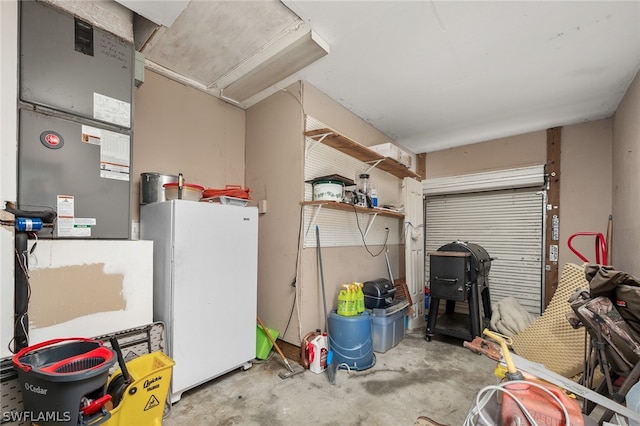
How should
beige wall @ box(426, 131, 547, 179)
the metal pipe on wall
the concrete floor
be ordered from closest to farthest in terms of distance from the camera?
the metal pipe on wall < the concrete floor < beige wall @ box(426, 131, 547, 179)

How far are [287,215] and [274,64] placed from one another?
1.43 metres

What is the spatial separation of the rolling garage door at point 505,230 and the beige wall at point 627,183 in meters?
0.83

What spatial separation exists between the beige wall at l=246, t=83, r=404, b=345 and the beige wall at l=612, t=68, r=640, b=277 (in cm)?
267

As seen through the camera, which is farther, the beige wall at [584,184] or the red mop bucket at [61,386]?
the beige wall at [584,184]

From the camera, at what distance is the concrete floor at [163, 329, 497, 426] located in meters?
1.93

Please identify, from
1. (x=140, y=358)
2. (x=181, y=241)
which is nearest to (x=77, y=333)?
(x=140, y=358)

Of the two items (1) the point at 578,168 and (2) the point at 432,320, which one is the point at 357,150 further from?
(1) the point at 578,168

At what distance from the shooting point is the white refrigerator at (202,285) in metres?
2.08

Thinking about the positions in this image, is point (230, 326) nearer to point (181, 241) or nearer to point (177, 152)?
point (181, 241)

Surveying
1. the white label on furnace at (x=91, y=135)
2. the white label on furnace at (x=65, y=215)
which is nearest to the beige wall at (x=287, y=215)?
the white label on furnace at (x=91, y=135)

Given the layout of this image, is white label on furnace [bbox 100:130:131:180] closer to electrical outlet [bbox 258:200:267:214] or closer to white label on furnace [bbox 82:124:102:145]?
white label on furnace [bbox 82:124:102:145]

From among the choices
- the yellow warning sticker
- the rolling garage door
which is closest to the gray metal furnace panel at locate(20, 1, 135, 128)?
the yellow warning sticker

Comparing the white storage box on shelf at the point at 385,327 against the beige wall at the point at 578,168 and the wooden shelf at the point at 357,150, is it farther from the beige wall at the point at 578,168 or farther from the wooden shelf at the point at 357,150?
the beige wall at the point at 578,168

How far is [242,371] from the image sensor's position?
2557mm
